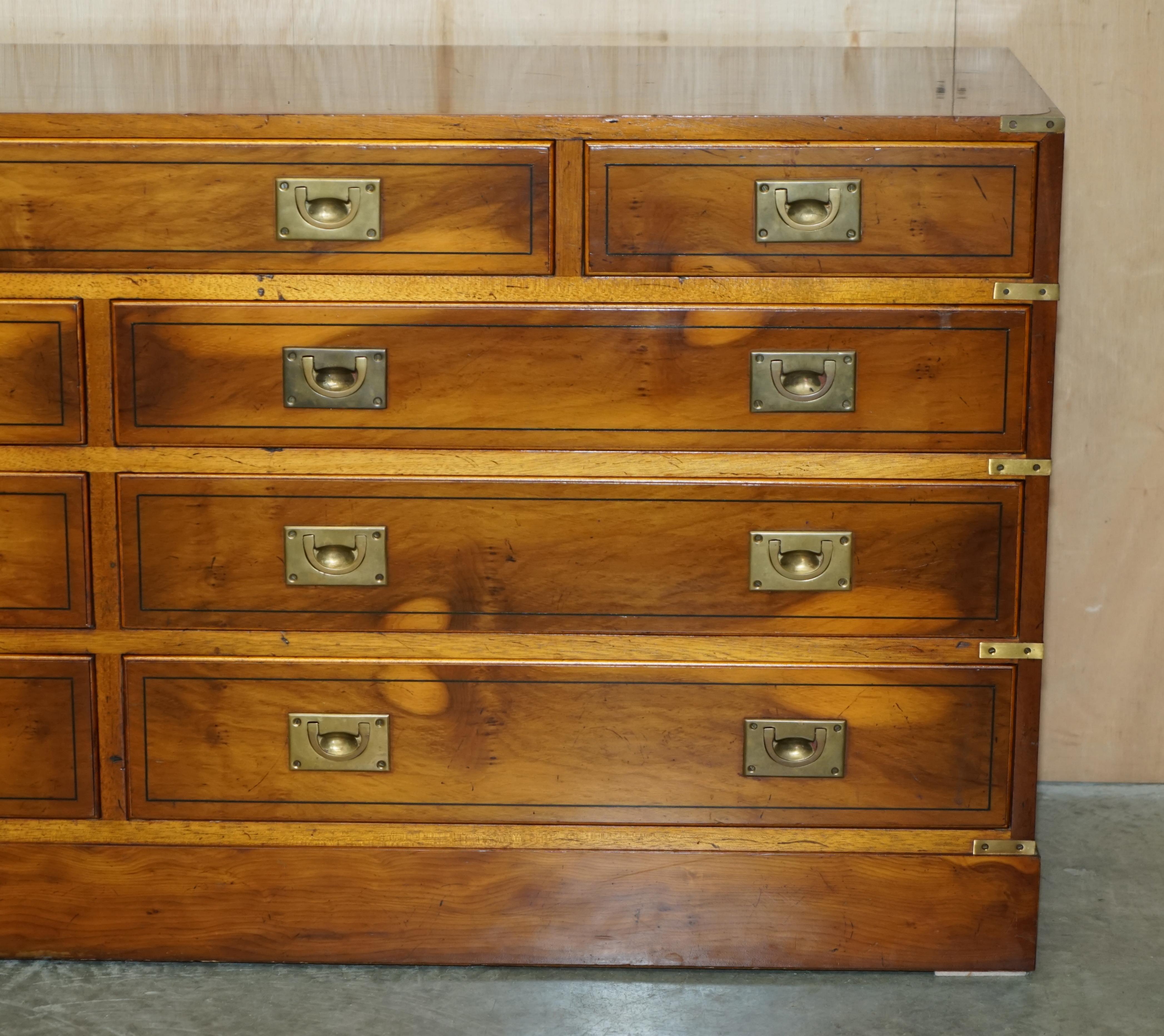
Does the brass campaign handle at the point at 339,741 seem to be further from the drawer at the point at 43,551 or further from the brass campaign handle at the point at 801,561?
the brass campaign handle at the point at 801,561

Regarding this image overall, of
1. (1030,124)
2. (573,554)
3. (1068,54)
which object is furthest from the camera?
(1068,54)

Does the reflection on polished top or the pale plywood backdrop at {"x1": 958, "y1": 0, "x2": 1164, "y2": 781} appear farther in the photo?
the pale plywood backdrop at {"x1": 958, "y1": 0, "x2": 1164, "y2": 781}

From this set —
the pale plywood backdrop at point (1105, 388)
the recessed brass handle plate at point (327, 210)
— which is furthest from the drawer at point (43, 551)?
the pale plywood backdrop at point (1105, 388)

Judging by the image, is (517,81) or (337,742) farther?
(517,81)

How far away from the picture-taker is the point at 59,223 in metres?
1.72

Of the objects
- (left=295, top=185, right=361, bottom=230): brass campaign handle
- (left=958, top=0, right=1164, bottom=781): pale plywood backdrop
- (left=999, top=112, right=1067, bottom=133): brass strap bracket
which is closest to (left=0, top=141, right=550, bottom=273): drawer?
(left=295, top=185, right=361, bottom=230): brass campaign handle

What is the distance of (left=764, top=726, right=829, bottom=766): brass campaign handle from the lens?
179cm

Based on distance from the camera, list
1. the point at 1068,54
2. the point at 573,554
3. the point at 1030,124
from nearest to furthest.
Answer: the point at 1030,124 < the point at 573,554 < the point at 1068,54

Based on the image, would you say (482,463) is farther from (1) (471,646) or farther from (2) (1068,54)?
(2) (1068,54)

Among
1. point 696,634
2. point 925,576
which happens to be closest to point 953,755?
point 925,576

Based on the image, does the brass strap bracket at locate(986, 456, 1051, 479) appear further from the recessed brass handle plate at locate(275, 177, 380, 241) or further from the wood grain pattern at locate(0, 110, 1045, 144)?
the recessed brass handle plate at locate(275, 177, 380, 241)

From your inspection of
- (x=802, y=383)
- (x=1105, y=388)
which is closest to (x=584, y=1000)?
(x=802, y=383)

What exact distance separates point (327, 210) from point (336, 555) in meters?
0.44

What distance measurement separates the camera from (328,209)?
1709mm
